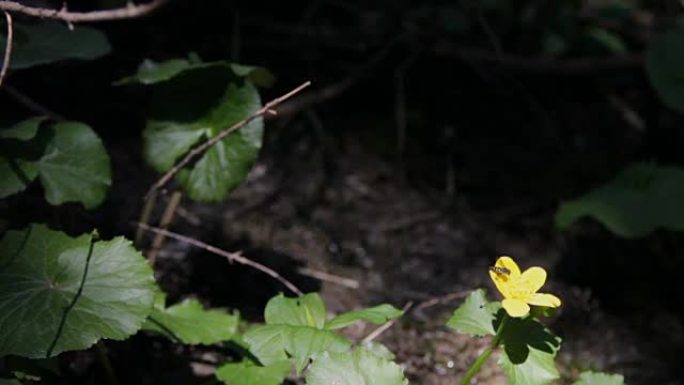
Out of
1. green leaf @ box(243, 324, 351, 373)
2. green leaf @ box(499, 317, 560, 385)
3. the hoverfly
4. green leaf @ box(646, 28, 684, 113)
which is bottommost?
green leaf @ box(646, 28, 684, 113)

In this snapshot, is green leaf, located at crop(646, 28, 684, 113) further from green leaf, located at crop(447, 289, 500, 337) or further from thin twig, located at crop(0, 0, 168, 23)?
thin twig, located at crop(0, 0, 168, 23)

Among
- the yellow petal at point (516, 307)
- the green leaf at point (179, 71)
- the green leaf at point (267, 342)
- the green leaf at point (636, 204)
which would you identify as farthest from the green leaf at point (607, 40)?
the green leaf at point (267, 342)

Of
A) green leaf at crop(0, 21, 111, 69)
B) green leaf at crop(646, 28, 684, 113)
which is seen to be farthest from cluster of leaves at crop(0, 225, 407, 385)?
green leaf at crop(646, 28, 684, 113)

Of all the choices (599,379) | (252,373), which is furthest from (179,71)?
(599,379)

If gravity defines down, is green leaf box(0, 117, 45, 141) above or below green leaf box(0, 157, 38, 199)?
above

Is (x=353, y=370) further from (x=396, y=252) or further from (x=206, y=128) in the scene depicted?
(x=396, y=252)

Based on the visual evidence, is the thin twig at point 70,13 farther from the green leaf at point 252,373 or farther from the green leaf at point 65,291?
the green leaf at point 252,373

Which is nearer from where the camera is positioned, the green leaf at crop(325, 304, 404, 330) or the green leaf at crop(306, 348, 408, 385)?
the green leaf at crop(306, 348, 408, 385)
